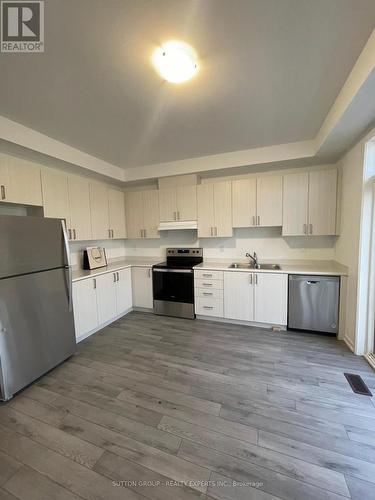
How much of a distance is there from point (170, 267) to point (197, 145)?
202 centimetres

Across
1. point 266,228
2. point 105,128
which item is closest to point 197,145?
point 105,128

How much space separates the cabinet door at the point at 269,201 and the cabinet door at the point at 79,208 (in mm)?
2816

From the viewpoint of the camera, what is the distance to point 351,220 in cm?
265

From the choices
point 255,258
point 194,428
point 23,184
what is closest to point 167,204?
point 255,258

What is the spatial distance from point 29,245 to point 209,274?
2.44 metres

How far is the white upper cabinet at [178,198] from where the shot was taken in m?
3.75

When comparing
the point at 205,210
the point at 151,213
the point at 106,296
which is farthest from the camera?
the point at 151,213

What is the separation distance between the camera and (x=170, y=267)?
146 inches

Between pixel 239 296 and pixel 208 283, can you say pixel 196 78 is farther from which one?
pixel 239 296

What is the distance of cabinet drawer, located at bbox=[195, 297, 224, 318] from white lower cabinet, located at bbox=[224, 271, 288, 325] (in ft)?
0.29

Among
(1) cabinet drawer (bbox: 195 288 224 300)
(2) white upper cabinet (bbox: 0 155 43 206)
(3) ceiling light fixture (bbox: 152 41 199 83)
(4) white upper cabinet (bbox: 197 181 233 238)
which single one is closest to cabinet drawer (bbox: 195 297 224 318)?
(1) cabinet drawer (bbox: 195 288 224 300)

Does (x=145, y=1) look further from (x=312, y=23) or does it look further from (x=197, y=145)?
(x=197, y=145)

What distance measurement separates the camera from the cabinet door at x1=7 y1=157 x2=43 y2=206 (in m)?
2.38

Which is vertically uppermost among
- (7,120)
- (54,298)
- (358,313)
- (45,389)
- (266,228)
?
(7,120)
